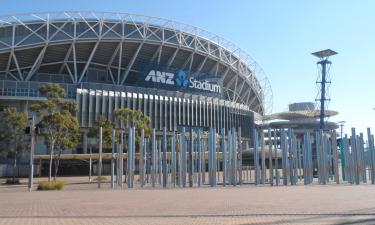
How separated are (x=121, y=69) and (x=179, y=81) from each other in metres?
11.3

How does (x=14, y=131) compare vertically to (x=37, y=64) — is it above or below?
below

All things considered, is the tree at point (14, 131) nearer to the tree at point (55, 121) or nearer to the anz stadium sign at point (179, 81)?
the tree at point (55, 121)

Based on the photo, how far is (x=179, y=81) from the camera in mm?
81875

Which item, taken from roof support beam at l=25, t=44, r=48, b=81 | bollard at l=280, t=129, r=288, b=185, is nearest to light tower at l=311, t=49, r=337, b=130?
bollard at l=280, t=129, r=288, b=185

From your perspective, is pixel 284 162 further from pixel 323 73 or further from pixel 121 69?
pixel 121 69

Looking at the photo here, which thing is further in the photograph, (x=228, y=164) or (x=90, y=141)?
(x=90, y=141)

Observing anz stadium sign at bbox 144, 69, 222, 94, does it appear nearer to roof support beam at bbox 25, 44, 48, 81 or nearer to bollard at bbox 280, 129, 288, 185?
roof support beam at bbox 25, 44, 48, 81

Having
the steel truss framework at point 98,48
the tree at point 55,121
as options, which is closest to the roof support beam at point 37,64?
the steel truss framework at point 98,48

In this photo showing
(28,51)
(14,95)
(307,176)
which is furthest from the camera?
(28,51)

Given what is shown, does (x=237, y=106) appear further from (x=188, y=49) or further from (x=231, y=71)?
(x=188, y=49)

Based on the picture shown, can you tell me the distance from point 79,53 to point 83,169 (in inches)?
826

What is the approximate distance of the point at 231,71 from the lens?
310ft

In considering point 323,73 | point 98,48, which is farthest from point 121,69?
point 323,73

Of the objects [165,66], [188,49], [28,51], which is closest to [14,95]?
[28,51]
